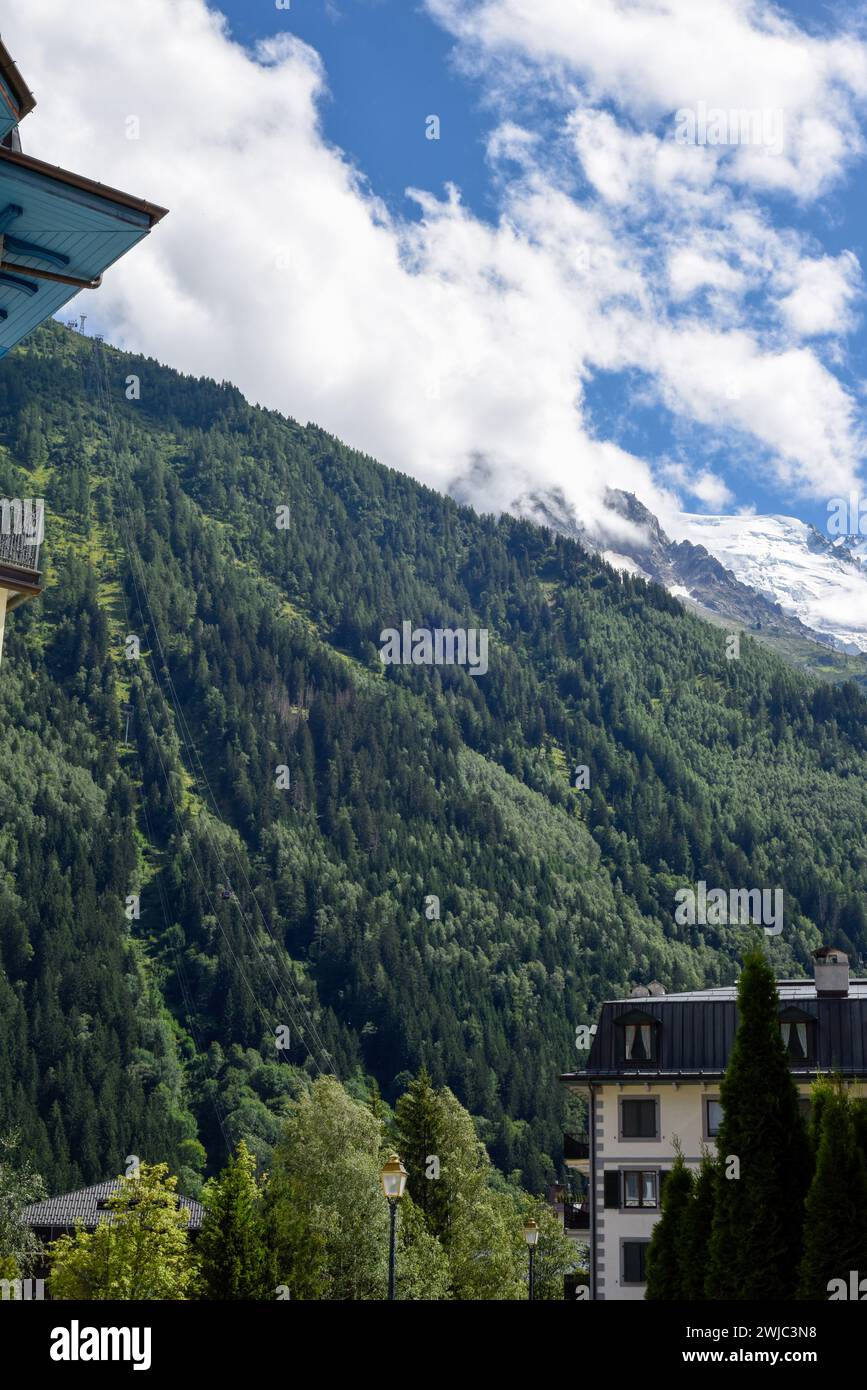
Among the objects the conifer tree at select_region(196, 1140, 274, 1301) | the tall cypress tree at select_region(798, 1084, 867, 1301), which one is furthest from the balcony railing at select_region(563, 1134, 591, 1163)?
the tall cypress tree at select_region(798, 1084, 867, 1301)

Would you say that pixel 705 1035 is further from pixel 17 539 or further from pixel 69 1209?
pixel 69 1209

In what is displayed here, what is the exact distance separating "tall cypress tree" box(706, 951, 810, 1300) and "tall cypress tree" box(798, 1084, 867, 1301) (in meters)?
1.66

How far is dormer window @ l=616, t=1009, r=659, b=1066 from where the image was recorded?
56781 millimetres

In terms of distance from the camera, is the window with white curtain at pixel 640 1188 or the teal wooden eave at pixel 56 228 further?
the window with white curtain at pixel 640 1188

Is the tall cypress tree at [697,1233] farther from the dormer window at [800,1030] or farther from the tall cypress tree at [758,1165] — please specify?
the dormer window at [800,1030]

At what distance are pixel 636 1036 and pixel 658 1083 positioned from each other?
2.22 metres

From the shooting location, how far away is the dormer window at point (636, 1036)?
2235 inches

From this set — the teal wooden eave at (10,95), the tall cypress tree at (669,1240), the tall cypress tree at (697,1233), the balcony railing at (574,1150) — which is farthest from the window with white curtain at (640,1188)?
the teal wooden eave at (10,95)

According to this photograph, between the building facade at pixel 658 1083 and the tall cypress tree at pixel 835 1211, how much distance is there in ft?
98.8

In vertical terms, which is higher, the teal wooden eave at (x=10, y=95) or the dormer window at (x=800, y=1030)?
the teal wooden eave at (x=10, y=95)

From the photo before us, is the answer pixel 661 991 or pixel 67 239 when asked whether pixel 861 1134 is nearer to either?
pixel 67 239

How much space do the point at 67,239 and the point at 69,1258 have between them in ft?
166

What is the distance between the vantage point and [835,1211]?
23109 mm
